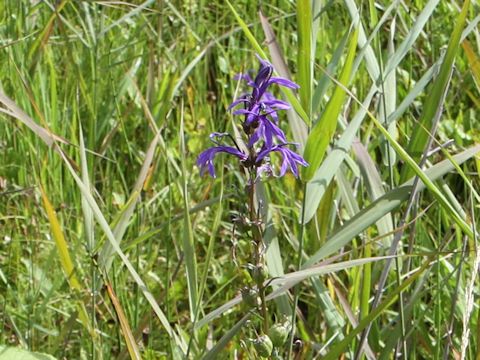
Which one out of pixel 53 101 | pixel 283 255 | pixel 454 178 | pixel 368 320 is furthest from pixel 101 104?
pixel 368 320

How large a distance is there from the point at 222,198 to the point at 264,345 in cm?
33

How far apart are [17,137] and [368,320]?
1538 millimetres

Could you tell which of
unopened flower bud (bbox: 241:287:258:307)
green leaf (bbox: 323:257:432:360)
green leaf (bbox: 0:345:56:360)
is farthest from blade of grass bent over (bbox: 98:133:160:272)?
green leaf (bbox: 323:257:432:360)

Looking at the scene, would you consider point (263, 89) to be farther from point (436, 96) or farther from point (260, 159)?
point (436, 96)

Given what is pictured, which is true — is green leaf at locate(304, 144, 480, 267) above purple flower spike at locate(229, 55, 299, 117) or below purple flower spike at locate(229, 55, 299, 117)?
below

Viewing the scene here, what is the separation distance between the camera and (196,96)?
8.85 ft

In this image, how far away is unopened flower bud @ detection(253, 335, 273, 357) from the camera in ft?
3.93

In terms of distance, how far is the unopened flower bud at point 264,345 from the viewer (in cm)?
120

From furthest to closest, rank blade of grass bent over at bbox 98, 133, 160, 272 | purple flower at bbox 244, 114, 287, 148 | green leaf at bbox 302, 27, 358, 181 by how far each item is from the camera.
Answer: blade of grass bent over at bbox 98, 133, 160, 272, green leaf at bbox 302, 27, 358, 181, purple flower at bbox 244, 114, 287, 148

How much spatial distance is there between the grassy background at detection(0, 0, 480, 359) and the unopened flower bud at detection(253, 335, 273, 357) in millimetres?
69

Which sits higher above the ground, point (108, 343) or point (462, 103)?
point (462, 103)

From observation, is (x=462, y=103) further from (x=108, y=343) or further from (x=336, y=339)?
(x=108, y=343)

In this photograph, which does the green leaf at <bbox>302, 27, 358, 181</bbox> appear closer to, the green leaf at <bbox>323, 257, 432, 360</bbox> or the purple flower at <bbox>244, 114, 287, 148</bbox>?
the purple flower at <bbox>244, 114, 287, 148</bbox>

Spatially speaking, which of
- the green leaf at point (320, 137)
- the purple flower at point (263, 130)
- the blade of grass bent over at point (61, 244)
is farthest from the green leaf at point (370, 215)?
the blade of grass bent over at point (61, 244)
